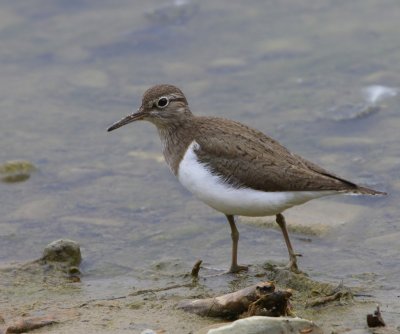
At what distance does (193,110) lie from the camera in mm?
12234

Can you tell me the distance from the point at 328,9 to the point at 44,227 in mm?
7430

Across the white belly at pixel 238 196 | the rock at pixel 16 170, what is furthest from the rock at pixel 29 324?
the rock at pixel 16 170

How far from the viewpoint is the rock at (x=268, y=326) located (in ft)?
17.9

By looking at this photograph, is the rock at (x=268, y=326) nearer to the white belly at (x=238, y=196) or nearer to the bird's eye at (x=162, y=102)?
the white belly at (x=238, y=196)

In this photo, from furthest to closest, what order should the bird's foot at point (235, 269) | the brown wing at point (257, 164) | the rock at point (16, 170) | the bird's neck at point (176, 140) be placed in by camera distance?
the rock at point (16, 170), the bird's neck at point (176, 140), the bird's foot at point (235, 269), the brown wing at point (257, 164)

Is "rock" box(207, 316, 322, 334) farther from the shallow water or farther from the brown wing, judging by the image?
the brown wing

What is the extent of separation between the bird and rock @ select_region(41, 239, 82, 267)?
4.05 feet

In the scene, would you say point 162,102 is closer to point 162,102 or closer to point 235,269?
point 162,102

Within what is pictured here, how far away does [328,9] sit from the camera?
1487cm

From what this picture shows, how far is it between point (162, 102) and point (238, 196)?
58.8 inches

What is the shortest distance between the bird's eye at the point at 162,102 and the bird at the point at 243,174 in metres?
0.48

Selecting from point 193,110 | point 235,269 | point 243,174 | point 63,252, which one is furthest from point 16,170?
point 243,174

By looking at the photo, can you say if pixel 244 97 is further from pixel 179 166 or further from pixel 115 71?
pixel 179 166

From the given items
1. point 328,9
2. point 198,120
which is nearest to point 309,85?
point 328,9
